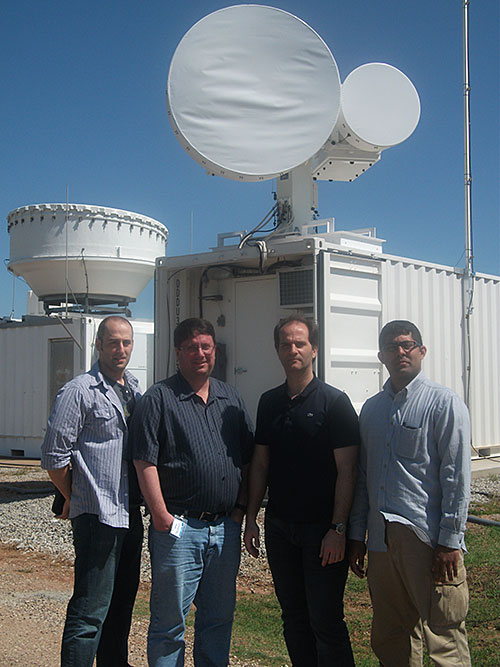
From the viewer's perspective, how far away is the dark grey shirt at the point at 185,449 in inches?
120

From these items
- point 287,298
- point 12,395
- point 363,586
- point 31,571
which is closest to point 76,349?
point 12,395

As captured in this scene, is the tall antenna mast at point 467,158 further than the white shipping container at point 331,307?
Yes

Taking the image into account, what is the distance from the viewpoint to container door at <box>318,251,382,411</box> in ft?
22.3

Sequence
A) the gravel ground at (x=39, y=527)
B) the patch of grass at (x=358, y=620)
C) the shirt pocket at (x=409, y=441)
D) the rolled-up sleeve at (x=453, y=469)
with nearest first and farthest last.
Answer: the rolled-up sleeve at (x=453, y=469) < the shirt pocket at (x=409, y=441) < the patch of grass at (x=358, y=620) < the gravel ground at (x=39, y=527)

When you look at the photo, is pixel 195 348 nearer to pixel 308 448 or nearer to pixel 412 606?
pixel 308 448

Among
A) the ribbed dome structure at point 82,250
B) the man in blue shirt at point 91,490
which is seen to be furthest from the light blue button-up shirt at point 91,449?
the ribbed dome structure at point 82,250

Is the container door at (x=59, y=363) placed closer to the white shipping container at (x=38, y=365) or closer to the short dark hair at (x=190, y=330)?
the white shipping container at (x=38, y=365)

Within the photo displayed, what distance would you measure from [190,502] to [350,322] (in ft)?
14.1

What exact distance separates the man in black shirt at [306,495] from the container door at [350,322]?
138 inches

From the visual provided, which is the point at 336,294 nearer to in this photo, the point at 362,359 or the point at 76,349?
the point at 362,359

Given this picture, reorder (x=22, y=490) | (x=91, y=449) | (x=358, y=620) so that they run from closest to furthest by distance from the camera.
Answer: (x=91, y=449)
(x=358, y=620)
(x=22, y=490)

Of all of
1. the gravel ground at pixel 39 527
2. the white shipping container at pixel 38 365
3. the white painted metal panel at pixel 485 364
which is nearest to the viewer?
the gravel ground at pixel 39 527

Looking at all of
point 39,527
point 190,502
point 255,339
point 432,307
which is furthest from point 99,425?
point 432,307

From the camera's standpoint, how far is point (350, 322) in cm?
708
